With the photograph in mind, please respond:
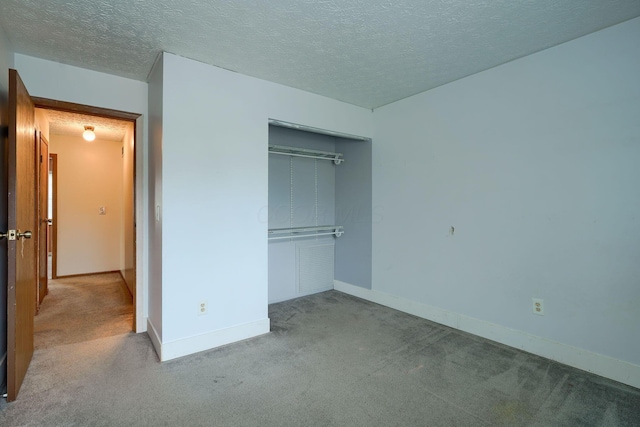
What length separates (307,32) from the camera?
214 centimetres

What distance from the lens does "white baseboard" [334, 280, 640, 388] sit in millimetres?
2088

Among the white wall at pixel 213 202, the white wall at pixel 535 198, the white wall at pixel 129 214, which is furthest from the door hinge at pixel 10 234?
the white wall at pixel 535 198

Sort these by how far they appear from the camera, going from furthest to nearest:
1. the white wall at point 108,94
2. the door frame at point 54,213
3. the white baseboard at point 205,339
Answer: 1. the door frame at point 54,213
2. the white wall at point 108,94
3. the white baseboard at point 205,339

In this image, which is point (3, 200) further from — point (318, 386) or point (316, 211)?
point (316, 211)

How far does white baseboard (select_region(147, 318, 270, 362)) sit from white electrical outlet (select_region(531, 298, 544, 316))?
2237mm

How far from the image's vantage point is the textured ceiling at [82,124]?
3.78m

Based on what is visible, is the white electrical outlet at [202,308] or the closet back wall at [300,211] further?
the closet back wall at [300,211]

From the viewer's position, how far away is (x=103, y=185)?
17.9ft

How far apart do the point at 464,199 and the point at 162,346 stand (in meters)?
2.84

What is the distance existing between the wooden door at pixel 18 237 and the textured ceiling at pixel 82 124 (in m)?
1.58

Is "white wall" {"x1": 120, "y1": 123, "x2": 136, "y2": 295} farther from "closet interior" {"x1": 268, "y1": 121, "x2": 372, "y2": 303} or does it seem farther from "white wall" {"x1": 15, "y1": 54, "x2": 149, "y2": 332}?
"closet interior" {"x1": 268, "y1": 121, "x2": 372, "y2": 303}

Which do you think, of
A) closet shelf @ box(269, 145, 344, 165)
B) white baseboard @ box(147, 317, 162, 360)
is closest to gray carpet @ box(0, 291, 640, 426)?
white baseboard @ box(147, 317, 162, 360)

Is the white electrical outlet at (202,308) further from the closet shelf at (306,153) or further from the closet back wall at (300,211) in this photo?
the closet shelf at (306,153)

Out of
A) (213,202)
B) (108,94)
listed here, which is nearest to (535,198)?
(213,202)
